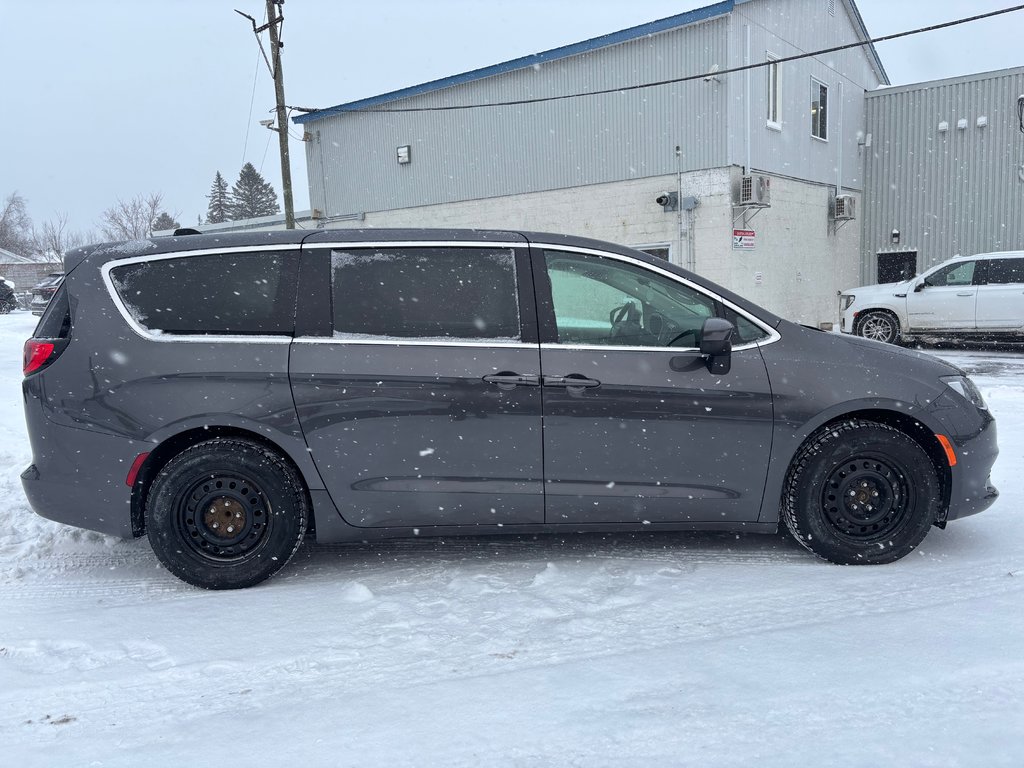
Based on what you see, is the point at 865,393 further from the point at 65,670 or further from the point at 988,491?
the point at 65,670

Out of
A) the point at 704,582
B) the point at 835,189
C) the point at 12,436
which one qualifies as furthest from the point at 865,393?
the point at 835,189

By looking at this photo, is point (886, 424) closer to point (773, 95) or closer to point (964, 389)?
point (964, 389)

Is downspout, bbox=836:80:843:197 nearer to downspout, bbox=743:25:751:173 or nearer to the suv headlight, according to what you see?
downspout, bbox=743:25:751:173

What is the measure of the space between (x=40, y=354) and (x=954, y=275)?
47.2ft

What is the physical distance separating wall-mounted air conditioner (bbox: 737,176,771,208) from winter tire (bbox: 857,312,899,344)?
300 cm

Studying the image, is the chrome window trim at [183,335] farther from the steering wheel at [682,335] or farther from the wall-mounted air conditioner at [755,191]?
the wall-mounted air conditioner at [755,191]

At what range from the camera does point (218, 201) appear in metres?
88.2

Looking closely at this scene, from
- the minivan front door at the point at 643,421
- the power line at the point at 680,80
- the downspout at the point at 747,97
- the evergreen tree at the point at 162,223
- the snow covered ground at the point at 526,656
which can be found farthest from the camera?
the evergreen tree at the point at 162,223

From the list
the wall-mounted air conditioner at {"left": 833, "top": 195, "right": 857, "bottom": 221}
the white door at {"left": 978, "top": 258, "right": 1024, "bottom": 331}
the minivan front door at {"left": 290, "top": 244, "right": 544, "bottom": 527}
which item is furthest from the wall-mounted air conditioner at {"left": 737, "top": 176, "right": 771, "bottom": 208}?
the minivan front door at {"left": 290, "top": 244, "right": 544, "bottom": 527}

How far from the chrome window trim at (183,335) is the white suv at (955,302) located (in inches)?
517

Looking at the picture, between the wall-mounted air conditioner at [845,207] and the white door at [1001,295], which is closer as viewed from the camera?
the white door at [1001,295]

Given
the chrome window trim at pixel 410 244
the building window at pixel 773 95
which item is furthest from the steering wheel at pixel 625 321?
the building window at pixel 773 95

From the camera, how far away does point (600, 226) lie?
1791cm

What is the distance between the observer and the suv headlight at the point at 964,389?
389 cm
